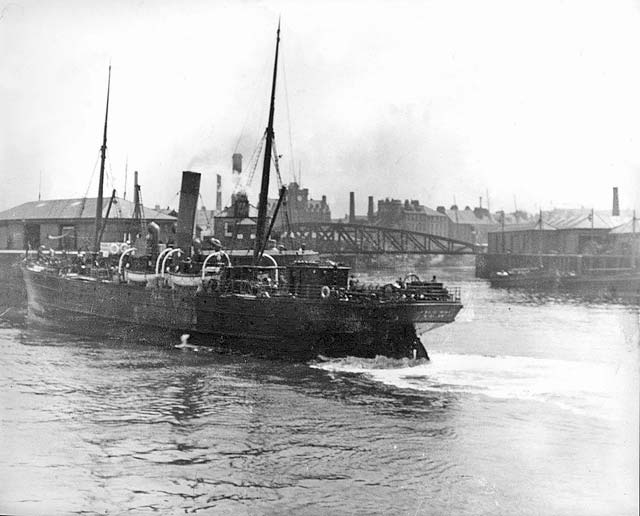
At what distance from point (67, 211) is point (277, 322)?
31.0 metres

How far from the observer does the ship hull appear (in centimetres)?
2335

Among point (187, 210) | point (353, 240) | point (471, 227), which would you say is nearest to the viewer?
point (187, 210)

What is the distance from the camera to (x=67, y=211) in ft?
162

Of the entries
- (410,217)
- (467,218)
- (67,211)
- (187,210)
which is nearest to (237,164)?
(187,210)

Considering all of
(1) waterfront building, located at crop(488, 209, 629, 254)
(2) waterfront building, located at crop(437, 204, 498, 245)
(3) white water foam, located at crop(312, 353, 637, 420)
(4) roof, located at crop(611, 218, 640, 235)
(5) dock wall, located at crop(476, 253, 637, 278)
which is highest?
(2) waterfront building, located at crop(437, 204, 498, 245)

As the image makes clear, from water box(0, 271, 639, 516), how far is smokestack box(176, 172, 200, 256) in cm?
763

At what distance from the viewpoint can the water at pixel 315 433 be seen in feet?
39.1

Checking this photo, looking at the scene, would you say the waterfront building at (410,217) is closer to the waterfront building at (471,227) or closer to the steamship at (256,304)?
the waterfront building at (471,227)

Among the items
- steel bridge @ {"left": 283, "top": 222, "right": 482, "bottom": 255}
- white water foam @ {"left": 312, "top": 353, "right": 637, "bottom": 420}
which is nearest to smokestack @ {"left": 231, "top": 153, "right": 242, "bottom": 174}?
steel bridge @ {"left": 283, "top": 222, "right": 482, "bottom": 255}

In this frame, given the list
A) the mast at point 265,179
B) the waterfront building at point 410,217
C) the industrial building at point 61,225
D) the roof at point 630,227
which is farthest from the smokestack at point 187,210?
the waterfront building at point 410,217

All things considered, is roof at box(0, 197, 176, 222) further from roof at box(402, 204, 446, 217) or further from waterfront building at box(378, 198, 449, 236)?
roof at box(402, 204, 446, 217)

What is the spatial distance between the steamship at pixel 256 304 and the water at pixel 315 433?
1.05m

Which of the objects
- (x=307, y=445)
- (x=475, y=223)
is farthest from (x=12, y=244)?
(x=475, y=223)

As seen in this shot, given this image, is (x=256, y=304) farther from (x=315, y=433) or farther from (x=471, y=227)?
(x=471, y=227)
